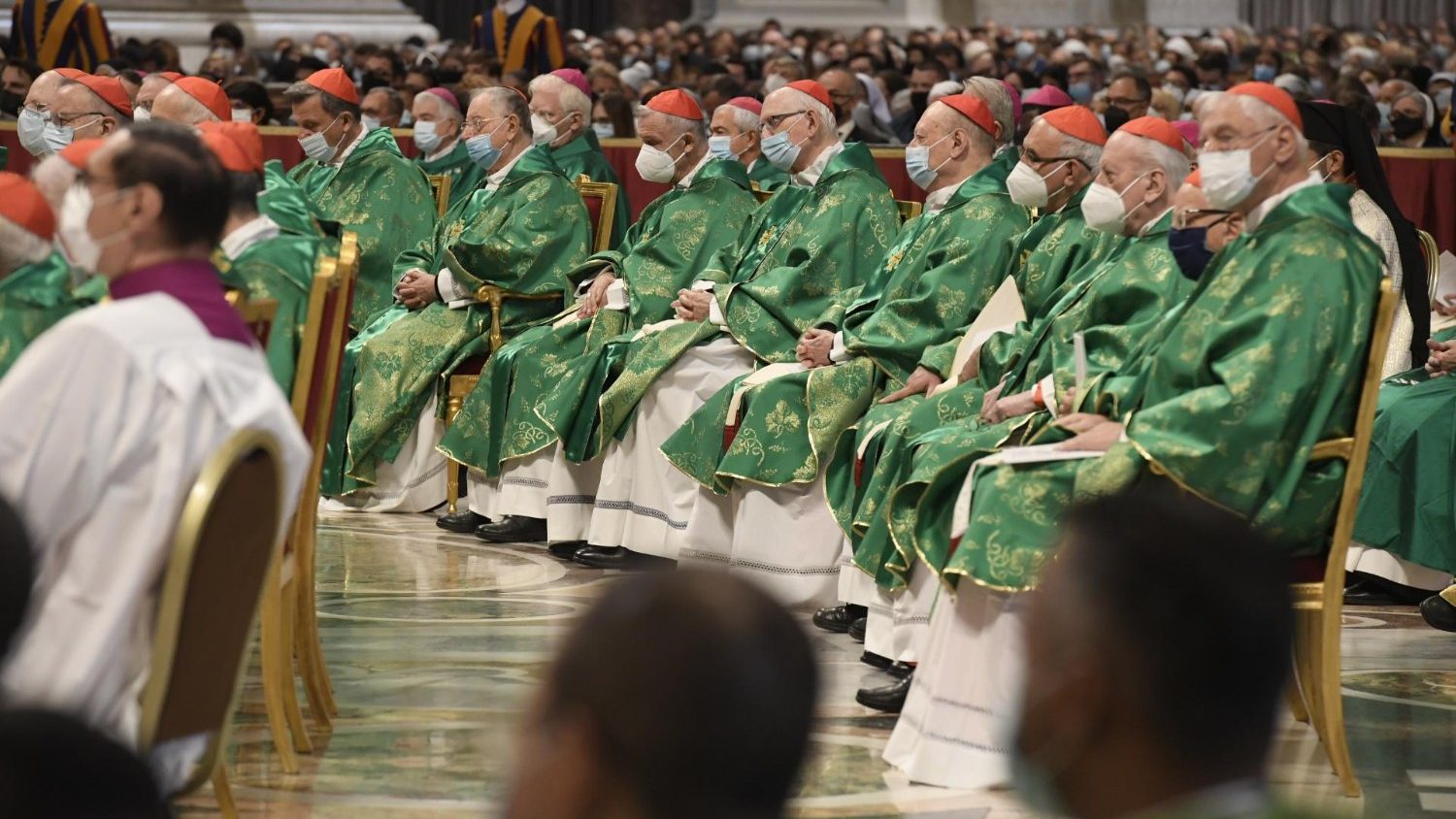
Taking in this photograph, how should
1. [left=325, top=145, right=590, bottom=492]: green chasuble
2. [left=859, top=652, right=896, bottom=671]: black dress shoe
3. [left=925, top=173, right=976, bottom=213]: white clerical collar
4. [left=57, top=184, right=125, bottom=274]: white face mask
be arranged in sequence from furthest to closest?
[left=325, top=145, right=590, bottom=492]: green chasuble, [left=925, top=173, right=976, bottom=213]: white clerical collar, [left=859, top=652, right=896, bottom=671]: black dress shoe, [left=57, top=184, right=125, bottom=274]: white face mask

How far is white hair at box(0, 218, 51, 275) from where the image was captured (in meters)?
3.97

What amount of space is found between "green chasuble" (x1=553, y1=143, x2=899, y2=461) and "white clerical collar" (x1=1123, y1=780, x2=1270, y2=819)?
5.09m

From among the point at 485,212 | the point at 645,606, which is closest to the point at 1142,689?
the point at 645,606

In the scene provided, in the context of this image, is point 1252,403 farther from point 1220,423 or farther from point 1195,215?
point 1195,215

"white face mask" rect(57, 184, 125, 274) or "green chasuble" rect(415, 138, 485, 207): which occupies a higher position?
"white face mask" rect(57, 184, 125, 274)

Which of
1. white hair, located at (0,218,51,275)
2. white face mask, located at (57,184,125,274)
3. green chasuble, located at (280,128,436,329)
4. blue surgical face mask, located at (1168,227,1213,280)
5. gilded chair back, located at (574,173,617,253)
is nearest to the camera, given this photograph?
white face mask, located at (57,184,125,274)

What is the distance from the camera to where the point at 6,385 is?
9.80 ft

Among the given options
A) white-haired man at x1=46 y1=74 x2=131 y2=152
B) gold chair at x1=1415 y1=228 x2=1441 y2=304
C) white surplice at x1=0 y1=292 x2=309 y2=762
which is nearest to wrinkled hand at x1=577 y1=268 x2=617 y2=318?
white-haired man at x1=46 y1=74 x2=131 y2=152

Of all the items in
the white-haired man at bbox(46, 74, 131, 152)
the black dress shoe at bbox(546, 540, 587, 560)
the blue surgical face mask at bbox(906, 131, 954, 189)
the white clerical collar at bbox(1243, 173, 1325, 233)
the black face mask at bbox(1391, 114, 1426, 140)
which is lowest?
the black face mask at bbox(1391, 114, 1426, 140)

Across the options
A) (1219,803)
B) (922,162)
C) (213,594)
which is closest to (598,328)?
(922,162)

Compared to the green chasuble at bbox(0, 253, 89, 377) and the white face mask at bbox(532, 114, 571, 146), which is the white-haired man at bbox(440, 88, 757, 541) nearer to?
the white face mask at bbox(532, 114, 571, 146)

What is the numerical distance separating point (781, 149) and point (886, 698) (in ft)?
9.14

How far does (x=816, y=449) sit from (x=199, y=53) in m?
9.67

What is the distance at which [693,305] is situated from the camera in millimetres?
7352
